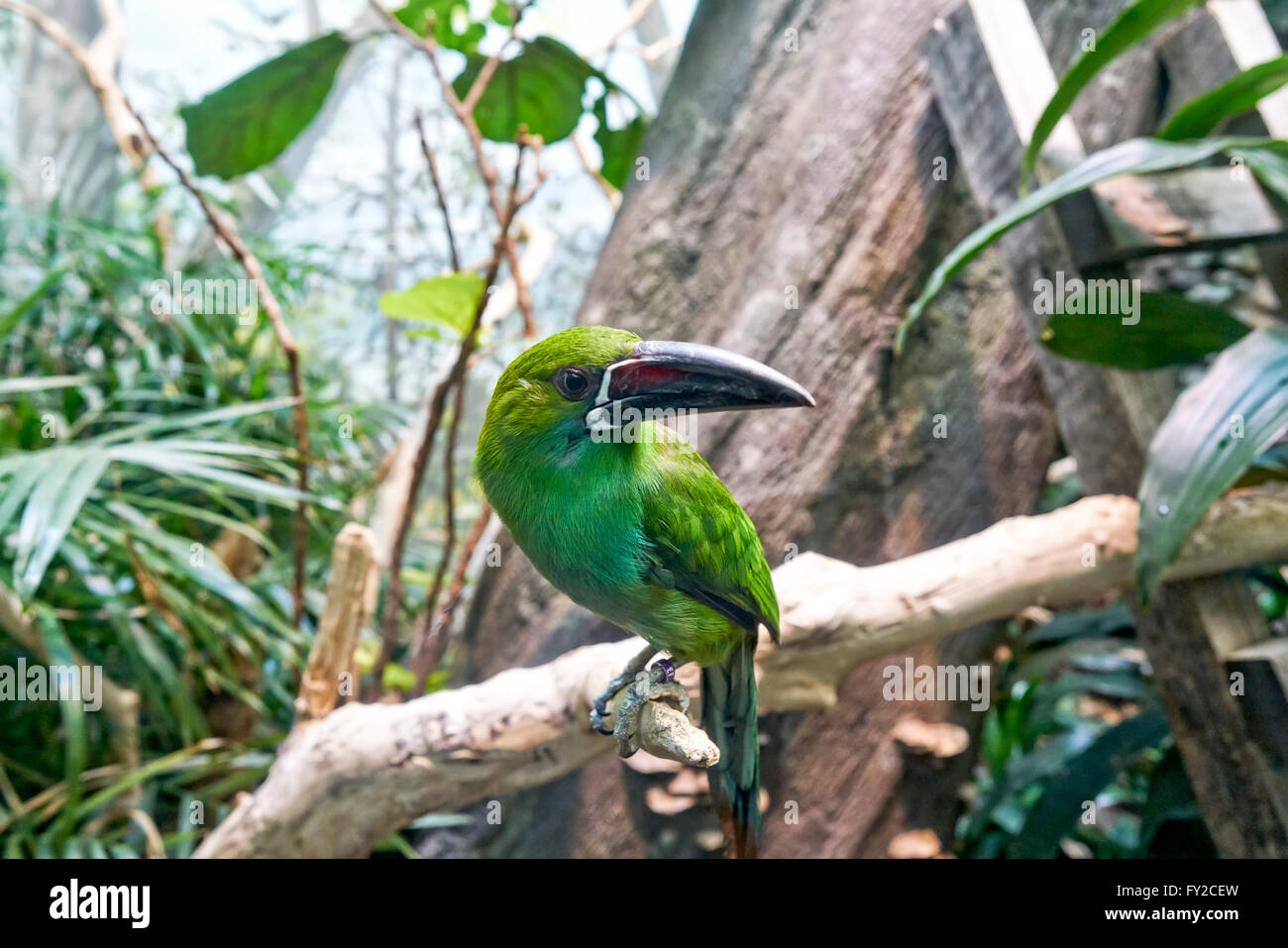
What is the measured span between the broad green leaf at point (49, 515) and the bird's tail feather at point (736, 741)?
1.12 metres

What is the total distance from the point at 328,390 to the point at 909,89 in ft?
7.30

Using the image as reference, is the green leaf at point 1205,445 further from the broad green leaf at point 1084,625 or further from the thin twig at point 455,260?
the broad green leaf at point 1084,625

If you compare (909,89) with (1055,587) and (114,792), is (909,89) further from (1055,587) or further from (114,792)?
(114,792)

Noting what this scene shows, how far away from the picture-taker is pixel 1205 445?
1.26 m

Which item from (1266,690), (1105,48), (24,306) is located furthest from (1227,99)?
(24,306)

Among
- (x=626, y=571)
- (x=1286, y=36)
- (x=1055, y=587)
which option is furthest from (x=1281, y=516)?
(x=1286, y=36)

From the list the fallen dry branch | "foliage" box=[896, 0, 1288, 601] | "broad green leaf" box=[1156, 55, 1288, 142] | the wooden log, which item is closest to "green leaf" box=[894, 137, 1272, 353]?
"foliage" box=[896, 0, 1288, 601]

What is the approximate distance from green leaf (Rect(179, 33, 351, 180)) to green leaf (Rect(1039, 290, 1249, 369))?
1.50 meters

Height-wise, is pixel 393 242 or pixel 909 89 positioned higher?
pixel 393 242

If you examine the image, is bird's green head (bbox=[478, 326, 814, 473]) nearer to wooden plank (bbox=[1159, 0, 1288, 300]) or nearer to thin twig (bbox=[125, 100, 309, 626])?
thin twig (bbox=[125, 100, 309, 626])

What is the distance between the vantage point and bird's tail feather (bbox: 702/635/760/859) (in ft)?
2.96

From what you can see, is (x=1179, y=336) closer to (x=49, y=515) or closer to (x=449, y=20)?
(x=449, y=20)

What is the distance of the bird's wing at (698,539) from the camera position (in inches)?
31.1
